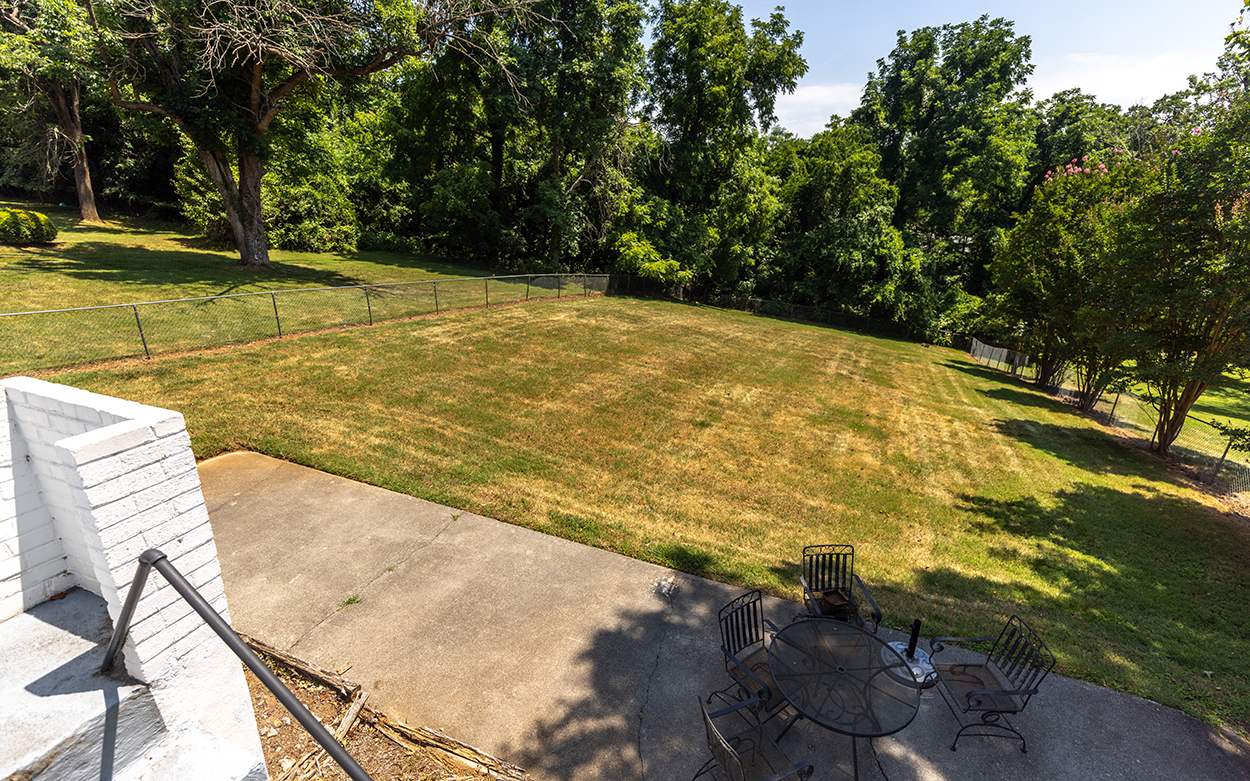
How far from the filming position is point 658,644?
4.50m

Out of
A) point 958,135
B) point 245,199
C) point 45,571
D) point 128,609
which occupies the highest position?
point 958,135

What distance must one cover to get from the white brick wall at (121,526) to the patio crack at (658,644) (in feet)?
8.09

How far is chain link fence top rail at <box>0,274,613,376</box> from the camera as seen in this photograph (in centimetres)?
963

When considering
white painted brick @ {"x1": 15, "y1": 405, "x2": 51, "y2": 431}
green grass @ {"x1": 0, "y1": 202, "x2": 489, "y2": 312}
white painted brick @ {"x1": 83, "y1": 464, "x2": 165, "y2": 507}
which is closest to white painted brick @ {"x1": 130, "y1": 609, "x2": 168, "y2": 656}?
white painted brick @ {"x1": 83, "y1": 464, "x2": 165, "y2": 507}

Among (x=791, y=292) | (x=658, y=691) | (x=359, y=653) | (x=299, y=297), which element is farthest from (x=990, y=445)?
(x=791, y=292)

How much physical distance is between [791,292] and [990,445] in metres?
25.0

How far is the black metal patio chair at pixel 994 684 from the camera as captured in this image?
12.7 feet

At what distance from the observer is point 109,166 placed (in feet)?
98.8

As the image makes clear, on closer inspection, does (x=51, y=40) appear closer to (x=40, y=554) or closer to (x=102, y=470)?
(x=40, y=554)

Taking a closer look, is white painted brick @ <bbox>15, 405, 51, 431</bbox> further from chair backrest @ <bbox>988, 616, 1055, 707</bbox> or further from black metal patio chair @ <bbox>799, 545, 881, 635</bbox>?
chair backrest @ <bbox>988, 616, 1055, 707</bbox>

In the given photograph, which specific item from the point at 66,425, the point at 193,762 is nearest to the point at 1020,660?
the point at 193,762

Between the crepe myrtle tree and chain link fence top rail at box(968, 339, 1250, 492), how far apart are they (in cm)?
2300

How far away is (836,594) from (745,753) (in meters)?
2.03

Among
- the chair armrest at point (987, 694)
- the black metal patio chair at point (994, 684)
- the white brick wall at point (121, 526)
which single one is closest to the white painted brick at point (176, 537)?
the white brick wall at point (121, 526)
